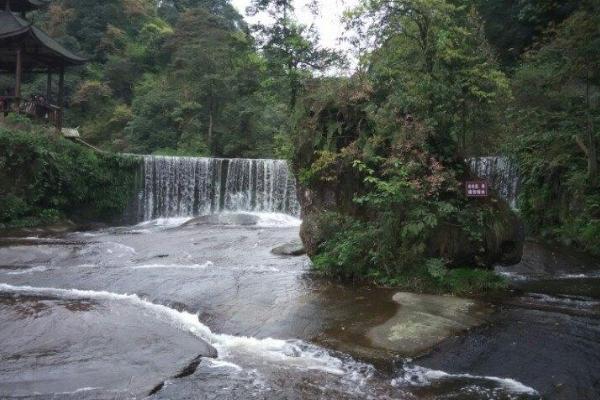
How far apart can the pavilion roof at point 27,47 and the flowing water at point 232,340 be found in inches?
513

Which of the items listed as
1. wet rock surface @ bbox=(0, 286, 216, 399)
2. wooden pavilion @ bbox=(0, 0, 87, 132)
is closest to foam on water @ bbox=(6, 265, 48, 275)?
wet rock surface @ bbox=(0, 286, 216, 399)

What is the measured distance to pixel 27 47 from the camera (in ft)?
72.9

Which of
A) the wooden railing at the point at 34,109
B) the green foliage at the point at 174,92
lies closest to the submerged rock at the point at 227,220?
the green foliage at the point at 174,92

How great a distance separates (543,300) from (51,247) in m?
11.8

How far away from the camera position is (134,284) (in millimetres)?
9648

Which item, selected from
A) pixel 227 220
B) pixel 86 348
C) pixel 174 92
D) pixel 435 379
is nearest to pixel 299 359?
pixel 435 379

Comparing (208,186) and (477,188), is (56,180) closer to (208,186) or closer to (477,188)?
(208,186)

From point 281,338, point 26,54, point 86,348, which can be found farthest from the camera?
point 26,54

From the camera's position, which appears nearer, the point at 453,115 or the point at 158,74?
the point at 453,115

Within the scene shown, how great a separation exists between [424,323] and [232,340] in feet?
8.60

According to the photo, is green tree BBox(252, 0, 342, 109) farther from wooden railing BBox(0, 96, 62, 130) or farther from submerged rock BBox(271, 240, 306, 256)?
wooden railing BBox(0, 96, 62, 130)

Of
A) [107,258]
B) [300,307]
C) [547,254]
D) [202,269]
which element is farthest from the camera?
[107,258]

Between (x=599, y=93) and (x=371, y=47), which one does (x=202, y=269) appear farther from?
(x=599, y=93)

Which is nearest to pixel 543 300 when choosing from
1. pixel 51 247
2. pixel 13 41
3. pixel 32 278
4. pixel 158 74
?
pixel 32 278
